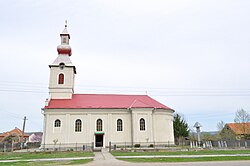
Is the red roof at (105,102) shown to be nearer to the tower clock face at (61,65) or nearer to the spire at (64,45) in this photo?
the tower clock face at (61,65)

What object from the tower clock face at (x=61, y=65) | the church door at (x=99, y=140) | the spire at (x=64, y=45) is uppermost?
the spire at (x=64, y=45)

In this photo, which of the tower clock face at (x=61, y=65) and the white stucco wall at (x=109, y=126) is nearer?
the white stucco wall at (x=109, y=126)

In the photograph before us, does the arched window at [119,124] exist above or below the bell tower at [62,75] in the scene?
below

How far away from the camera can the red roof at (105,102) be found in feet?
126

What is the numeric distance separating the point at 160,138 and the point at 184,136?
15.0m

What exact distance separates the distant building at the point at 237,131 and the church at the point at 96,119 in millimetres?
20989

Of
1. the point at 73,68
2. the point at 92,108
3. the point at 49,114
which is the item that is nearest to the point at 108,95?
the point at 92,108

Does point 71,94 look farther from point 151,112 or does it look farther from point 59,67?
point 151,112

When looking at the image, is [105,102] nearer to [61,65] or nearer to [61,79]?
[61,79]

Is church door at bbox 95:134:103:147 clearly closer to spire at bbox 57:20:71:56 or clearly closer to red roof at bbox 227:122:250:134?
spire at bbox 57:20:71:56

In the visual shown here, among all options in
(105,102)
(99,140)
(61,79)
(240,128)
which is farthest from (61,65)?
(240,128)

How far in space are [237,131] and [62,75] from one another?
4381 cm

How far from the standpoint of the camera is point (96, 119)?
38.1m

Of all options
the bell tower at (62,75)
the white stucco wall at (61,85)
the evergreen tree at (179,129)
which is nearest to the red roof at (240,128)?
the evergreen tree at (179,129)
